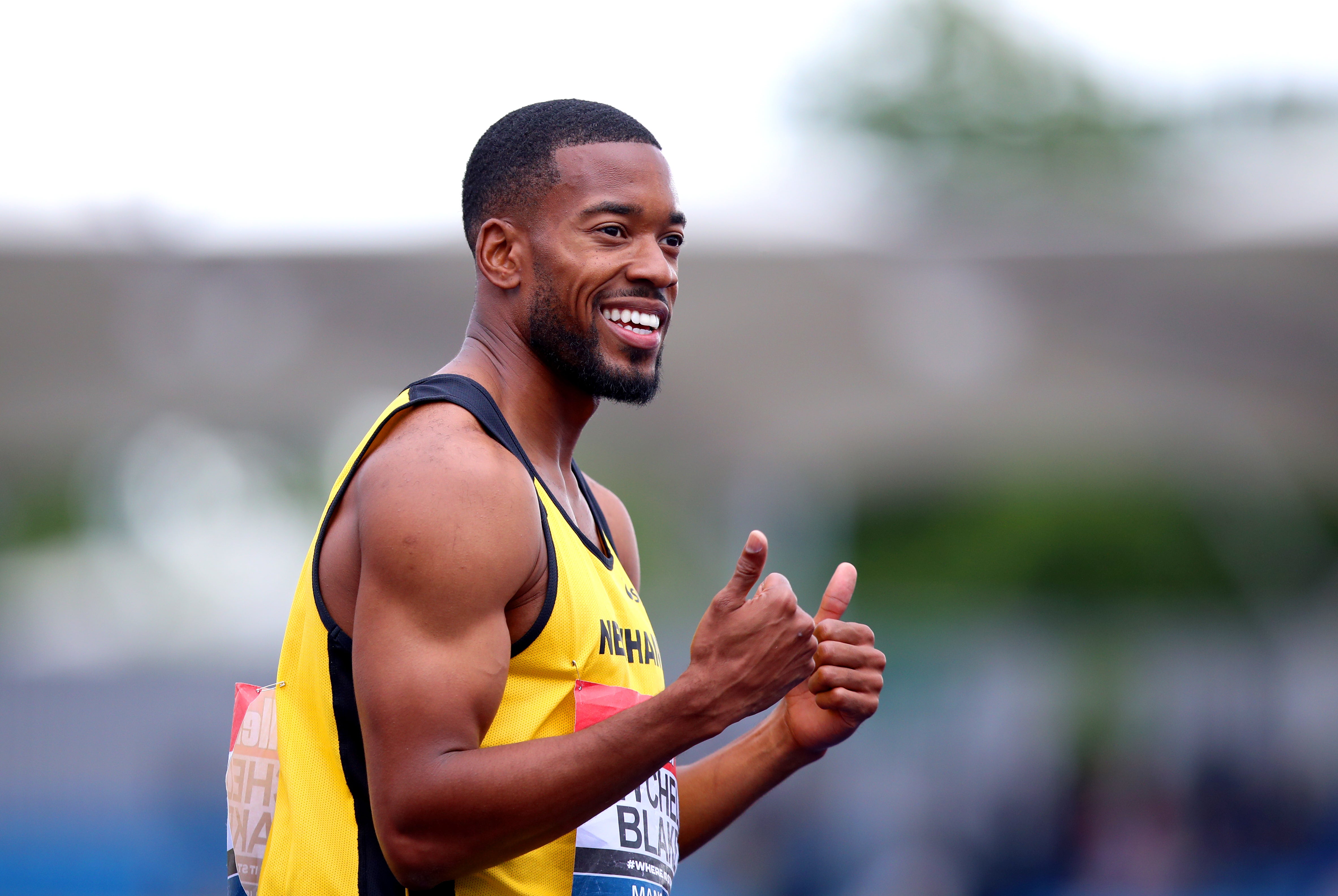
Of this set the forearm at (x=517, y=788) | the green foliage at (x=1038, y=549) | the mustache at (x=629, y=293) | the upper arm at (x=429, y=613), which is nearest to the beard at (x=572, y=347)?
the mustache at (x=629, y=293)

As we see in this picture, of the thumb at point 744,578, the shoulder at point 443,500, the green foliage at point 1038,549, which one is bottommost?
the thumb at point 744,578

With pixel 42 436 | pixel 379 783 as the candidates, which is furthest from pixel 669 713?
pixel 42 436

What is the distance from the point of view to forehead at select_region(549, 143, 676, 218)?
2.38 m

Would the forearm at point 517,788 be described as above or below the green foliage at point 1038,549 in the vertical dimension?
below

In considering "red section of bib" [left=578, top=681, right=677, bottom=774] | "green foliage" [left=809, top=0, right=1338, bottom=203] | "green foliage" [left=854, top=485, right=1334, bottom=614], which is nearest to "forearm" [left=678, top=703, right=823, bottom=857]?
"red section of bib" [left=578, top=681, right=677, bottom=774]

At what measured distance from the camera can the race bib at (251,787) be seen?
2096 mm

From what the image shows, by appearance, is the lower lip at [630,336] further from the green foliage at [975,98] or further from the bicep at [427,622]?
the green foliage at [975,98]

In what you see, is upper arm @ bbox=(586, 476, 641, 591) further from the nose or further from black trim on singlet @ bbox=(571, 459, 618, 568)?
the nose

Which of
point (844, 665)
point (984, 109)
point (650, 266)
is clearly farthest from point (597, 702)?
point (984, 109)

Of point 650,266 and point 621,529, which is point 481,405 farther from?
point 621,529

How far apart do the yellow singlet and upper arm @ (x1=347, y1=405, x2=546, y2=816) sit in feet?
0.36

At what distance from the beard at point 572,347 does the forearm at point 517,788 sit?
730 millimetres

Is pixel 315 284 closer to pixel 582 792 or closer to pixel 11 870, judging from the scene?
pixel 11 870

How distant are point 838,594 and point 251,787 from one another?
3.62ft
